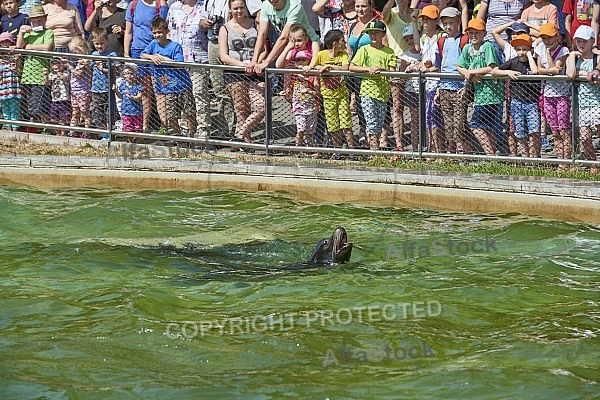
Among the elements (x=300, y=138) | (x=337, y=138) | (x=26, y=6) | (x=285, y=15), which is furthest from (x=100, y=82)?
(x=337, y=138)

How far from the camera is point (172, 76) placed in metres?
15.5

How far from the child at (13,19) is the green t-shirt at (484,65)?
22.5ft

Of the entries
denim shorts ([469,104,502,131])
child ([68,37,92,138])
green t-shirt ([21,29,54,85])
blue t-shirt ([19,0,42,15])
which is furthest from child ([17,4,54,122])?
denim shorts ([469,104,502,131])

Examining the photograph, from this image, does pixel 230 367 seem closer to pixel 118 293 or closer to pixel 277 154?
pixel 118 293

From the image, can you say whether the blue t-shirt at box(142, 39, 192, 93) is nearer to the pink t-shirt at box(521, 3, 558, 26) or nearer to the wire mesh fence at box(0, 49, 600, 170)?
the wire mesh fence at box(0, 49, 600, 170)

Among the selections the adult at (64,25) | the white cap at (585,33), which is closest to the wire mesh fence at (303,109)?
the white cap at (585,33)

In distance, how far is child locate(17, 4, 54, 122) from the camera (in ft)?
54.2

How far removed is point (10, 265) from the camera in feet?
38.8

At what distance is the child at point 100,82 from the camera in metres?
16.1

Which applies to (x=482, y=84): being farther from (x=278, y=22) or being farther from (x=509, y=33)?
(x=278, y=22)

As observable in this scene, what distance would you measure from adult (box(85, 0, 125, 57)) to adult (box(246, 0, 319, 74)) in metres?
2.63

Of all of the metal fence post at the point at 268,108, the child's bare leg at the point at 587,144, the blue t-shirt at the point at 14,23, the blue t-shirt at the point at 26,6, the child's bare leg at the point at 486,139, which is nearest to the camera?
the child's bare leg at the point at 587,144

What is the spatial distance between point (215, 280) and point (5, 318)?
1956 mm

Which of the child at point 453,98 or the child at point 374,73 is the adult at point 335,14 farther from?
the child at point 453,98
